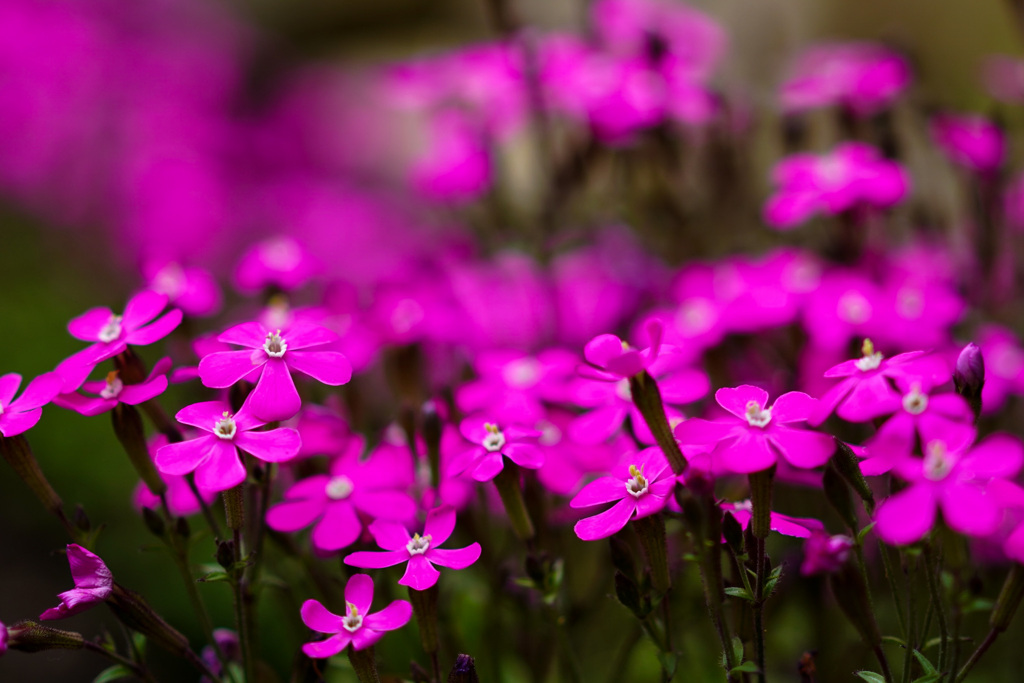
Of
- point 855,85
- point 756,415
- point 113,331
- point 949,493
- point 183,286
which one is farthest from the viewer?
point 855,85

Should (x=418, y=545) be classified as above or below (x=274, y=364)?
below

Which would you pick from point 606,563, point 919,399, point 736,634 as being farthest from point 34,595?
point 919,399

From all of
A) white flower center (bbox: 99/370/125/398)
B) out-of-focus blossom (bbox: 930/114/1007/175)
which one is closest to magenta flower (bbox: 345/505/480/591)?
white flower center (bbox: 99/370/125/398)

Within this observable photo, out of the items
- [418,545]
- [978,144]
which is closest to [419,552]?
[418,545]

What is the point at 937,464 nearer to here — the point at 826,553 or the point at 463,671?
the point at 826,553

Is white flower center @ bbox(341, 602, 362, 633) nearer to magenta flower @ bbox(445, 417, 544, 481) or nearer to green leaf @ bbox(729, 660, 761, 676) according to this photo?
magenta flower @ bbox(445, 417, 544, 481)

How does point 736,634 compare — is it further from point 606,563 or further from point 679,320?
point 679,320
